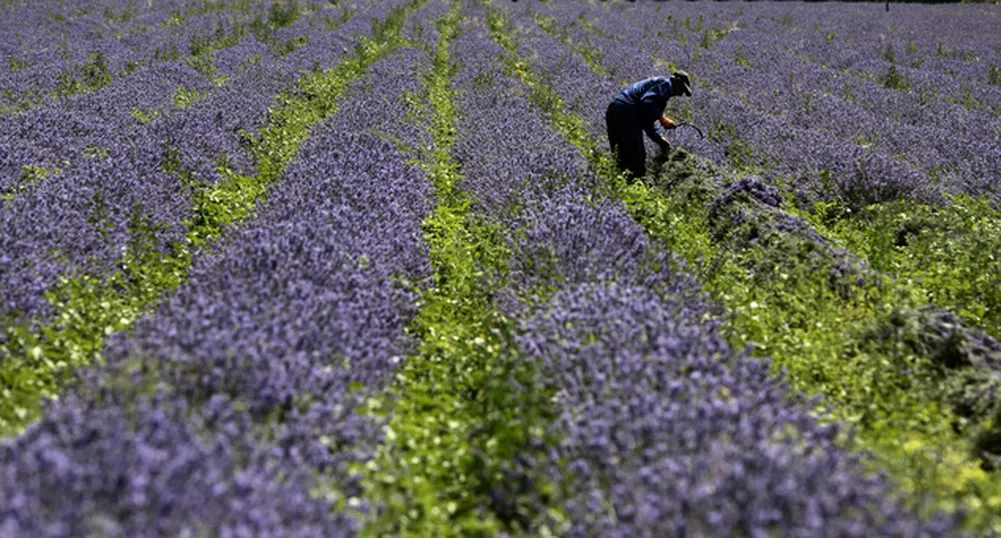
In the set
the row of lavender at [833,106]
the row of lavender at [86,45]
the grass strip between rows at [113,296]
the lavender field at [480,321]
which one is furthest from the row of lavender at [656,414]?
the row of lavender at [86,45]

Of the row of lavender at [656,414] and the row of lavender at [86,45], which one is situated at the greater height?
the row of lavender at [656,414]

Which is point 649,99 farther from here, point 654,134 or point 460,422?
point 460,422

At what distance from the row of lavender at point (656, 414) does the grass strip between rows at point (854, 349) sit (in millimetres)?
289

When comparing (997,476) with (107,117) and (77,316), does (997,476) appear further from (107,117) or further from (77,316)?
(107,117)

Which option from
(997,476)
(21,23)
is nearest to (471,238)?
(997,476)

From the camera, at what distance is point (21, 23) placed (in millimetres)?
15414

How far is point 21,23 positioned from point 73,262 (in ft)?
45.9

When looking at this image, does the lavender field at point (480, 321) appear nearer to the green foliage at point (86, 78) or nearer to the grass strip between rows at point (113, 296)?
the grass strip between rows at point (113, 296)

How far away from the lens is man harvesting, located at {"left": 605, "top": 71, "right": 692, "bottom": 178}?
7.67m

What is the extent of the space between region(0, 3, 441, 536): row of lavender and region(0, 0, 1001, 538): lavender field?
0.01 meters

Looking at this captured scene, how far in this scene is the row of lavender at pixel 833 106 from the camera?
7664mm

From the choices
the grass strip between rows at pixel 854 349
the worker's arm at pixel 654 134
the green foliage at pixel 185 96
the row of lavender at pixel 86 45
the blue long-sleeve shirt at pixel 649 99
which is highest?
the blue long-sleeve shirt at pixel 649 99

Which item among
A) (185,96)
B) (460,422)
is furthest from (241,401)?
(185,96)

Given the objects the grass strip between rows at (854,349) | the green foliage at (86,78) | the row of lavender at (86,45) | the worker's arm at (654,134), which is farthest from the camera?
the row of lavender at (86,45)
